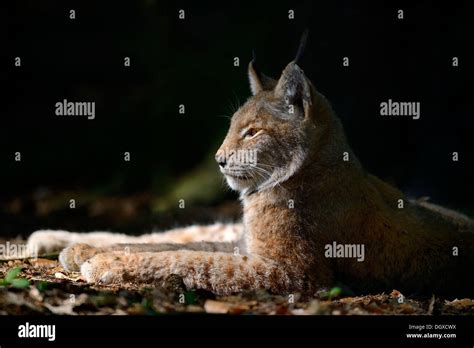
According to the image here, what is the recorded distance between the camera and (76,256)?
6.72 m

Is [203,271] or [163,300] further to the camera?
[203,271]

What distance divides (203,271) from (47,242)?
2638 mm

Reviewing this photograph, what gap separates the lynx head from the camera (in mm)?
6238

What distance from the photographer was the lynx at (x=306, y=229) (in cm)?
598

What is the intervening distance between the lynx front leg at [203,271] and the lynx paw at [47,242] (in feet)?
5.95

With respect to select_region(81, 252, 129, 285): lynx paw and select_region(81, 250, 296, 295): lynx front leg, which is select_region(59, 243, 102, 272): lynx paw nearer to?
select_region(81, 252, 129, 285): lynx paw

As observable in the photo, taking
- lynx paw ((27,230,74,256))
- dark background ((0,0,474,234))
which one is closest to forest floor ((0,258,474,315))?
lynx paw ((27,230,74,256))

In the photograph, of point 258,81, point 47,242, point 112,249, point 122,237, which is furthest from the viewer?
point 122,237

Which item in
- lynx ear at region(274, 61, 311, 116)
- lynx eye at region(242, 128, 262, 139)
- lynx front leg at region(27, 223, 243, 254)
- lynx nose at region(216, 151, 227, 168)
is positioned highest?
lynx ear at region(274, 61, 311, 116)

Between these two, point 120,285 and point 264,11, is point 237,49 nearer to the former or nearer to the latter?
point 264,11

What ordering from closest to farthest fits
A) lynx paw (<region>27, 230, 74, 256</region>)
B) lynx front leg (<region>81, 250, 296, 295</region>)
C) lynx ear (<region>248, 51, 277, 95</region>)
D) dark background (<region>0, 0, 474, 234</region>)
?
lynx front leg (<region>81, 250, 296, 295</region>) → lynx ear (<region>248, 51, 277, 95</region>) → lynx paw (<region>27, 230, 74, 256</region>) → dark background (<region>0, 0, 474, 234</region>)

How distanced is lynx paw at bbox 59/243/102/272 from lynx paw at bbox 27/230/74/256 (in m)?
1.02

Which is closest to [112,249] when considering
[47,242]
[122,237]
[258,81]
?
[47,242]

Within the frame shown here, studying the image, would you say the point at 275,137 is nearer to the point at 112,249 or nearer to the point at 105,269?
the point at 105,269
